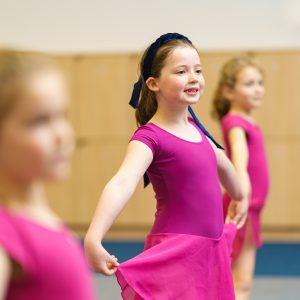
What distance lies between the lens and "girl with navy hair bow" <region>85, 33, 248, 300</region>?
2471 mm

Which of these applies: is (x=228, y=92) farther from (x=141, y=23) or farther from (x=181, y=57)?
(x=141, y=23)

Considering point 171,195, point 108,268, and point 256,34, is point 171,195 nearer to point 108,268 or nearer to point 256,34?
point 108,268

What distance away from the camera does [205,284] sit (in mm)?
2572

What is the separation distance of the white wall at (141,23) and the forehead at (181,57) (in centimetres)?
382

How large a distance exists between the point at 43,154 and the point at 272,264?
483cm

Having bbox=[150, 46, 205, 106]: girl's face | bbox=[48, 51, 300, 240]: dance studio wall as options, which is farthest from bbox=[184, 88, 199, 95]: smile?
bbox=[48, 51, 300, 240]: dance studio wall

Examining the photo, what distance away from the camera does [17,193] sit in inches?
53.4

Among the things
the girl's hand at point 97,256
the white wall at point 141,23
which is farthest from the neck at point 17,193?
the white wall at point 141,23

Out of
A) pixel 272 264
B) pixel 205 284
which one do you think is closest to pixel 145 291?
pixel 205 284

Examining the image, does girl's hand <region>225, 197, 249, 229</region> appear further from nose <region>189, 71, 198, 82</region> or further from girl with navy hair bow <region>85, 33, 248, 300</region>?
nose <region>189, 71, 198, 82</region>

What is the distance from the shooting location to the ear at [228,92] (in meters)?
4.16

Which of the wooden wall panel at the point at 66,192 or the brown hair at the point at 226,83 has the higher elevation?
the brown hair at the point at 226,83

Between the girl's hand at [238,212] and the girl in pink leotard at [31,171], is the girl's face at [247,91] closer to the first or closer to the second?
the girl's hand at [238,212]

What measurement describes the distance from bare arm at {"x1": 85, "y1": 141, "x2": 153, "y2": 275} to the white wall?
13.6 ft
